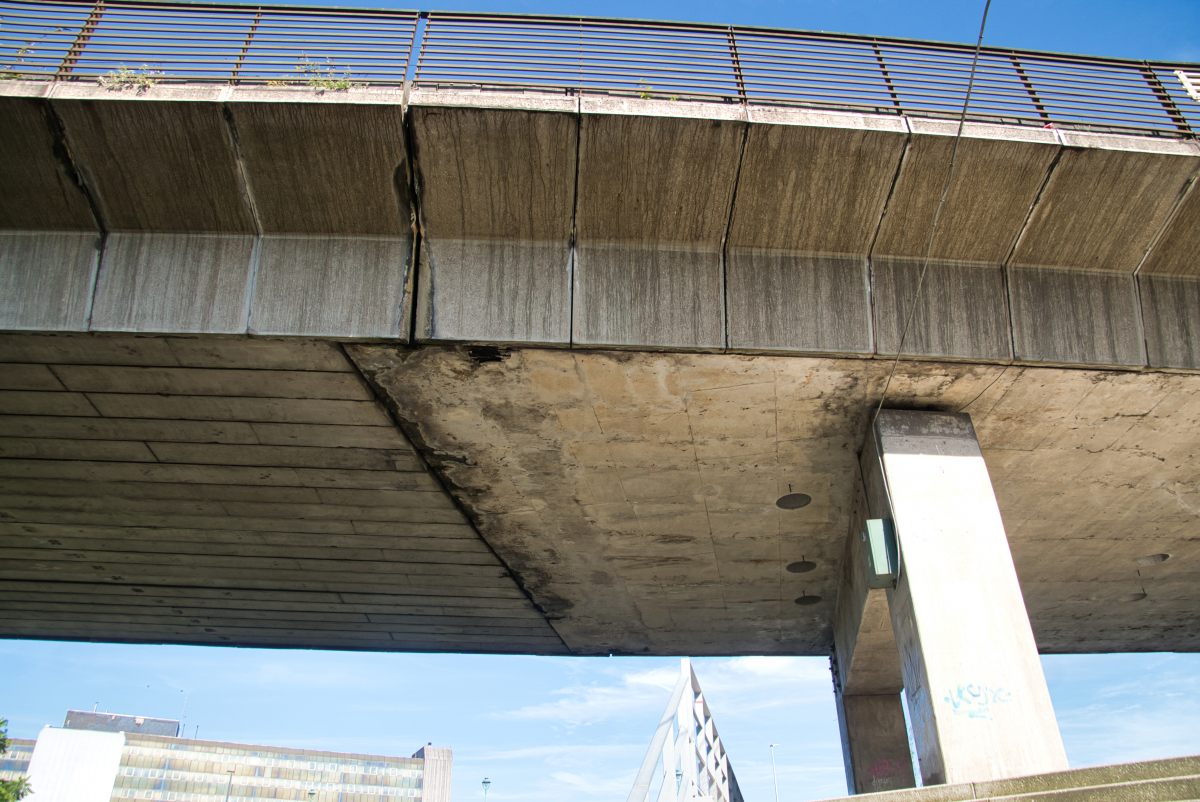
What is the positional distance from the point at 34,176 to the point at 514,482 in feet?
18.1

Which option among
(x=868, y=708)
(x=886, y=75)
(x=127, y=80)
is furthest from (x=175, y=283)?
(x=868, y=708)

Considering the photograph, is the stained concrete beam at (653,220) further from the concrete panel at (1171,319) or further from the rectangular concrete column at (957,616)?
the concrete panel at (1171,319)

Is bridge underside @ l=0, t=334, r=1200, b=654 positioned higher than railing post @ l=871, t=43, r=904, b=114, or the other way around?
railing post @ l=871, t=43, r=904, b=114

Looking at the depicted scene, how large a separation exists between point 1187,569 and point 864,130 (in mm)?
10067

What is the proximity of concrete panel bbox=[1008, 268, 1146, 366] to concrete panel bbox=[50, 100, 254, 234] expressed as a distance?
23.8ft

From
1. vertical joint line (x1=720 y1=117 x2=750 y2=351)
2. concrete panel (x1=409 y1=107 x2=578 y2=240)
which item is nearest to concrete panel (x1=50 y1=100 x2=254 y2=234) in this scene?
concrete panel (x1=409 y1=107 x2=578 y2=240)

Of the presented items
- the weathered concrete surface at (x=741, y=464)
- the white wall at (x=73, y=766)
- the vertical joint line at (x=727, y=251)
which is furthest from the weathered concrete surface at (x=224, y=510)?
the white wall at (x=73, y=766)

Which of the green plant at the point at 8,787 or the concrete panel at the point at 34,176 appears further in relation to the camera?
the green plant at the point at 8,787

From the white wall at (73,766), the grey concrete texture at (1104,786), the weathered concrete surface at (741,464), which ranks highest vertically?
the white wall at (73,766)

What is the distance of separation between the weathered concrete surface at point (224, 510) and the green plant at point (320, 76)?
87.3 inches

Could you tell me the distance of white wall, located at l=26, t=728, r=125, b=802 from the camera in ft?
266

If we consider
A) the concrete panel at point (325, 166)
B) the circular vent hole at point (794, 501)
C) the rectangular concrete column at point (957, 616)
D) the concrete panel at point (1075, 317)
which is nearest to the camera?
the rectangular concrete column at point (957, 616)

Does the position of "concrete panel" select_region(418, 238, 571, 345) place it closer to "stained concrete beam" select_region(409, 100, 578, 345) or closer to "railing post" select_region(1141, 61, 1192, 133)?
"stained concrete beam" select_region(409, 100, 578, 345)

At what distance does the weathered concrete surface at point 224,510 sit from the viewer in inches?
292
